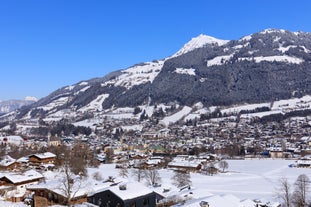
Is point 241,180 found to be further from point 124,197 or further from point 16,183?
point 124,197

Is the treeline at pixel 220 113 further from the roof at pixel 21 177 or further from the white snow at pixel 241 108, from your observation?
the roof at pixel 21 177

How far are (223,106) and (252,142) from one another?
84.4 meters

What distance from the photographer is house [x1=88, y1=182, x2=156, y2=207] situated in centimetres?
2392

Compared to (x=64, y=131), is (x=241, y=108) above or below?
above

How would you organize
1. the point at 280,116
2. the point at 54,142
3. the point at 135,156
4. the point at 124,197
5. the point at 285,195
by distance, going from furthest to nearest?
the point at 280,116 → the point at 54,142 → the point at 135,156 → the point at 285,195 → the point at 124,197

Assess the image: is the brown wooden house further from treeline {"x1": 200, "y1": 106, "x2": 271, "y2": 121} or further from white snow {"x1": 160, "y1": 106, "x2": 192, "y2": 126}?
treeline {"x1": 200, "y1": 106, "x2": 271, "y2": 121}

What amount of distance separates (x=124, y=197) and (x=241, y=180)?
31.6 metres

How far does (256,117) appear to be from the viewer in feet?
512

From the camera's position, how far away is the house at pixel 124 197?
78.5 feet

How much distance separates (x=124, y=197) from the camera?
78.2ft

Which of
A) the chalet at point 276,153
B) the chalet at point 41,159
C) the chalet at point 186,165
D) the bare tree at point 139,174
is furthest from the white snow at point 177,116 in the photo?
the bare tree at point 139,174

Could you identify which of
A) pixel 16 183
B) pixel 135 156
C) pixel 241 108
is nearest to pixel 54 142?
pixel 135 156

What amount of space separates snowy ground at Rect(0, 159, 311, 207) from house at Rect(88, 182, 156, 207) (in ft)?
10.5

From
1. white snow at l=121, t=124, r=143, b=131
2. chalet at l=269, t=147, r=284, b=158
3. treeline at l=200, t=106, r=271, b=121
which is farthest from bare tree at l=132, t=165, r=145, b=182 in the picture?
treeline at l=200, t=106, r=271, b=121
